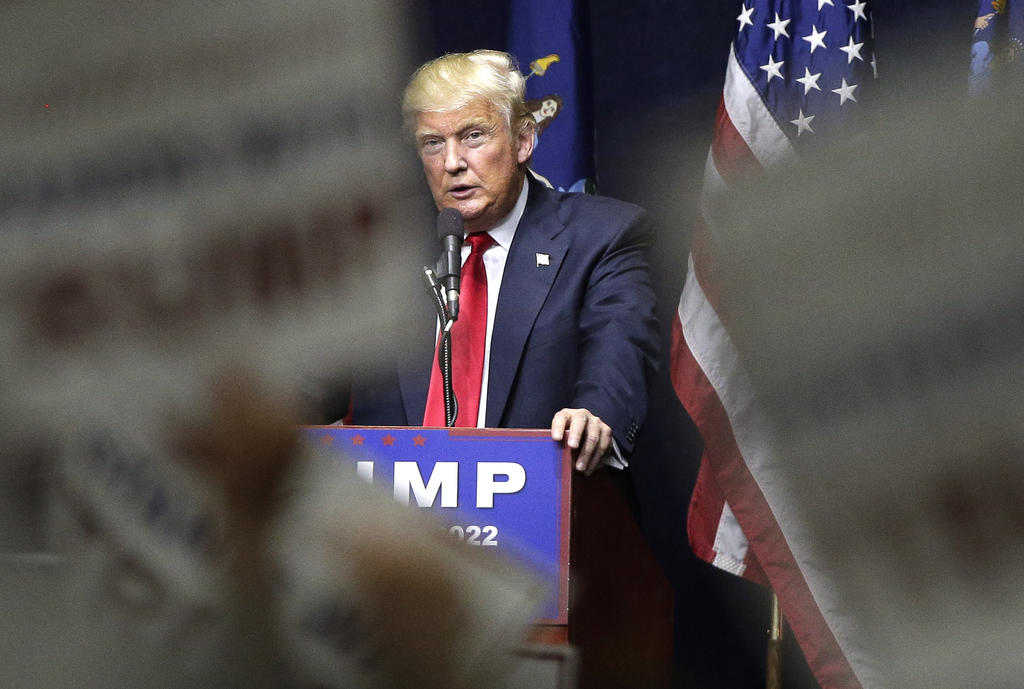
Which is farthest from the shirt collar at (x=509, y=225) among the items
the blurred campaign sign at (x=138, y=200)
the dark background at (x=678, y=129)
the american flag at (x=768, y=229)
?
the dark background at (x=678, y=129)

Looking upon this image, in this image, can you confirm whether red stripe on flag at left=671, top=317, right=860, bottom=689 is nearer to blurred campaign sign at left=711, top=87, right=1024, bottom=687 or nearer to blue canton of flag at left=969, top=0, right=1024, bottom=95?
blurred campaign sign at left=711, top=87, right=1024, bottom=687

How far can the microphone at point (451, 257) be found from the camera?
1.78 m

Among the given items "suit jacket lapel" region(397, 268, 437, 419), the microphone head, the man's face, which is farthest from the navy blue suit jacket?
the microphone head

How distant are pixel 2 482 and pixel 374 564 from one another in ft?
0.39

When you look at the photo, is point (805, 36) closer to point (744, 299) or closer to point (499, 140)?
point (744, 299)

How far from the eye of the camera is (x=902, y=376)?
104 inches

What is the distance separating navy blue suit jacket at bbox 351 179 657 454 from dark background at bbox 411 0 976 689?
99 cm

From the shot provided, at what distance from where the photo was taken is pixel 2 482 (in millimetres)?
331

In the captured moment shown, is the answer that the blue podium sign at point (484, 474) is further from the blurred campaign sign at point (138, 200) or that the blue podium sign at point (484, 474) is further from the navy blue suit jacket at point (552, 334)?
the navy blue suit jacket at point (552, 334)

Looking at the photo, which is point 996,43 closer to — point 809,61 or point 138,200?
point 809,61

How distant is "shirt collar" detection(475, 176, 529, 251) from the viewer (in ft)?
7.38

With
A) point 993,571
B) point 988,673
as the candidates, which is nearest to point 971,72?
point 993,571

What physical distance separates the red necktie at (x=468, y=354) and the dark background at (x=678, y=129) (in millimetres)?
1025

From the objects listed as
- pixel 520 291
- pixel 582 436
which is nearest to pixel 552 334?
pixel 520 291
